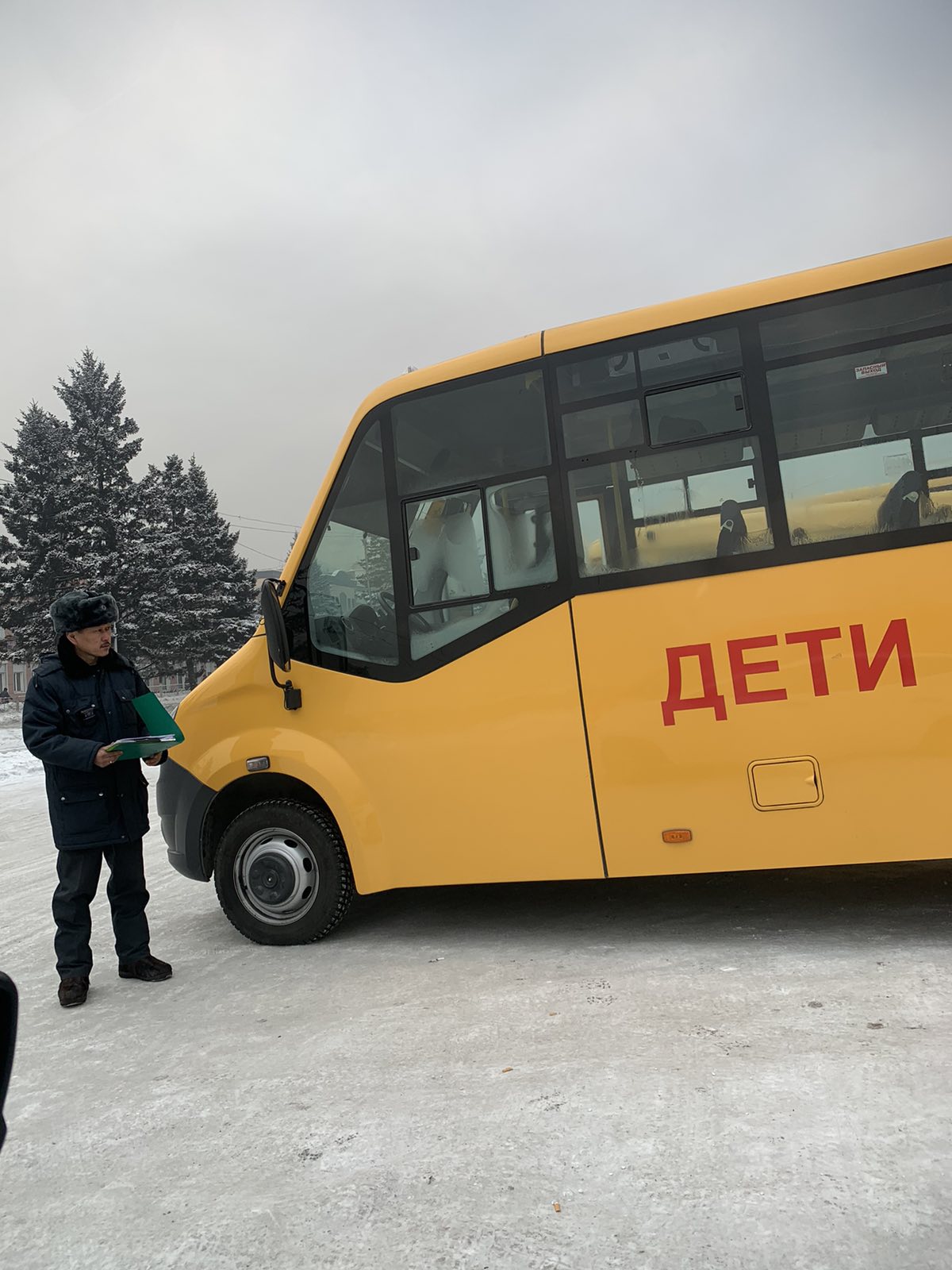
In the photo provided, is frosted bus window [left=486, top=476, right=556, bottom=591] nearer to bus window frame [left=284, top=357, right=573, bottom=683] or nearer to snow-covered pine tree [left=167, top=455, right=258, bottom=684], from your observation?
bus window frame [left=284, top=357, right=573, bottom=683]

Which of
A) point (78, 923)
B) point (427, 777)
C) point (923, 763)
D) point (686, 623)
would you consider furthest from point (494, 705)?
point (78, 923)

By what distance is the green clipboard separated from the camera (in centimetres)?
464

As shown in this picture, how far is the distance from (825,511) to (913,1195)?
2829mm

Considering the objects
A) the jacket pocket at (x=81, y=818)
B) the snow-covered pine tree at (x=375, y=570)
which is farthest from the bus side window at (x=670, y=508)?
the jacket pocket at (x=81, y=818)

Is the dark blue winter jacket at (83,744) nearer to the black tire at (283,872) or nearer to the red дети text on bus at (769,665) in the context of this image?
the black tire at (283,872)

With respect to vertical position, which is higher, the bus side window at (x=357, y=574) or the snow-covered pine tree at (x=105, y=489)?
the snow-covered pine tree at (x=105, y=489)

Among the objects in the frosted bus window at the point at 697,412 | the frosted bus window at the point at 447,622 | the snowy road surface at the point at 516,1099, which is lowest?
the snowy road surface at the point at 516,1099

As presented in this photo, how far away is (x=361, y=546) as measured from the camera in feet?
17.2

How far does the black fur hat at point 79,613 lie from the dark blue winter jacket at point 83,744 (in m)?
0.12

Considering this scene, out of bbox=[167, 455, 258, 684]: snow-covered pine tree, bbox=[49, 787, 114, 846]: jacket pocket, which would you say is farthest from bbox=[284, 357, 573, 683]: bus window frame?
bbox=[167, 455, 258, 684]: snow-covered pine tree

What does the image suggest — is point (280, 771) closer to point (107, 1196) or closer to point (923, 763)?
point (107, 1196)

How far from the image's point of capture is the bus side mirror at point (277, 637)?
16.8ft

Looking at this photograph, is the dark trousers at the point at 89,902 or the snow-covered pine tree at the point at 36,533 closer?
the dark trousers at the point at 89,902

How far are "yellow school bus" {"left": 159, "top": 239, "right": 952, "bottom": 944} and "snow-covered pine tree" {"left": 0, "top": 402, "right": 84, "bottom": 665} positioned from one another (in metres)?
38.6
